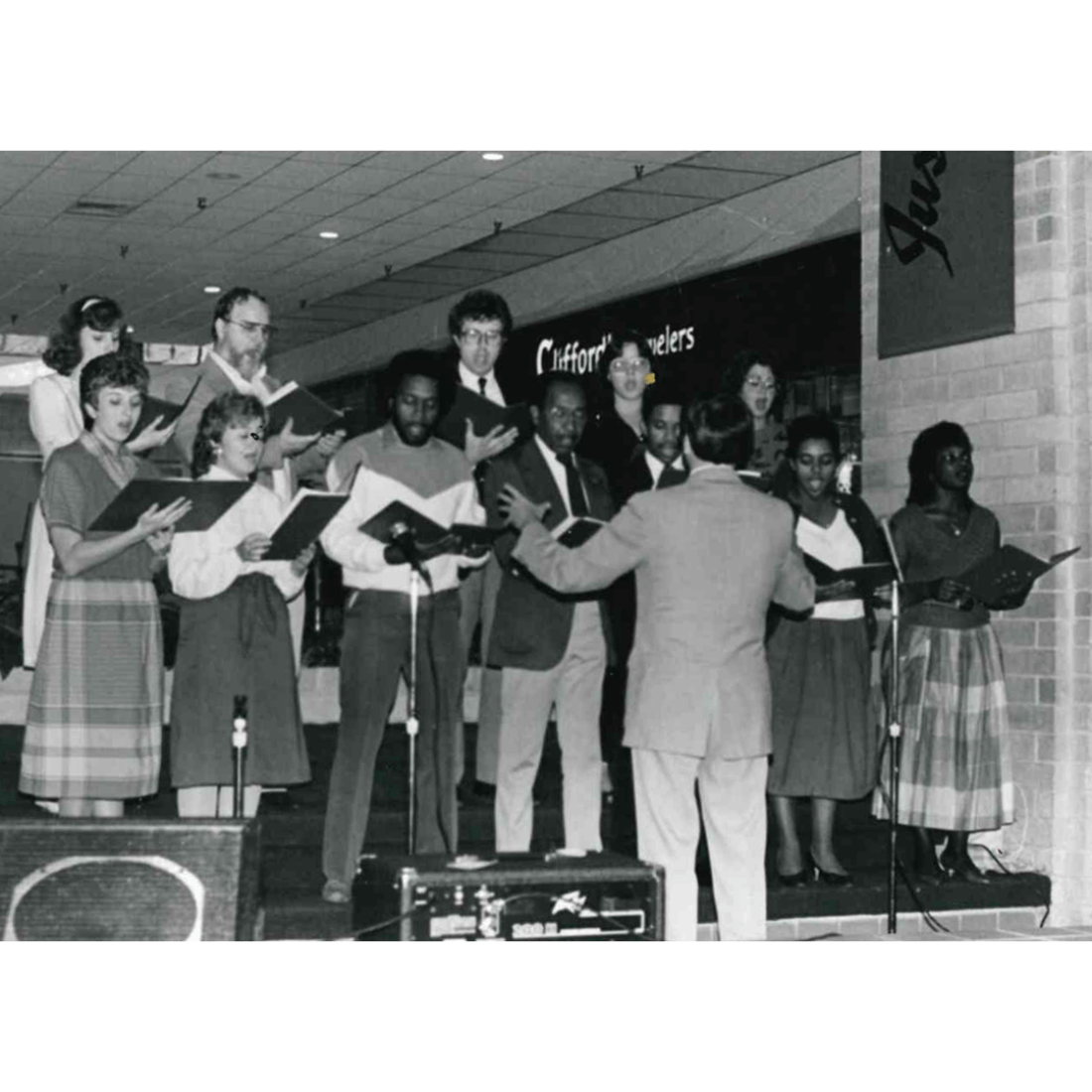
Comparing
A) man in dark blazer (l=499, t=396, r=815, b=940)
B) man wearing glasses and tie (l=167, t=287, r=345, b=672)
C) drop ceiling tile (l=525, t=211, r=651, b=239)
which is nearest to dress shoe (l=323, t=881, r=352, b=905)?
man wearing glasses and tie (l=167, t=287, r=345, b=672)

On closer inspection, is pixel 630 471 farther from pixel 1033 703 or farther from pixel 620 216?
pixel 620 216

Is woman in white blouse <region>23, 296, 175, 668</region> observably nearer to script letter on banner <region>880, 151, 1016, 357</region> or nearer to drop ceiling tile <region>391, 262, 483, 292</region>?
script letter on banner <region>880, 151, 1016, 357</region>

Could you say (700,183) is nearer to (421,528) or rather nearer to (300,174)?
(300,174)

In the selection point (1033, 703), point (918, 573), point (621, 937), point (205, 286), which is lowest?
point (621, 937)

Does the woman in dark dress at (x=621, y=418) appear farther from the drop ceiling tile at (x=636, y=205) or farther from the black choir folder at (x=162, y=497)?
the drop ceiling tile at (x=636, y=205)

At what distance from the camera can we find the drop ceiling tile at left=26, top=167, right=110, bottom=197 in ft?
30.5

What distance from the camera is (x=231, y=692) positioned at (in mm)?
5094

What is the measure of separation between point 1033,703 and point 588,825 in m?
2.03

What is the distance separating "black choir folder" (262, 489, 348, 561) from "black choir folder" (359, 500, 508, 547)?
0.12m

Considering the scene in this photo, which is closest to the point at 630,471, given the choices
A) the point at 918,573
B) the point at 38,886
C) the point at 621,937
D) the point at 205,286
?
the point at 918,573

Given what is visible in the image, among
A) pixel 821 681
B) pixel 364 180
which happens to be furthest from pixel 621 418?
pixel 364 180

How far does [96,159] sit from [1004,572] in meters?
5.06

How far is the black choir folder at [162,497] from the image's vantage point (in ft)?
15.6

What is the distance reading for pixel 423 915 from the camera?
176 inches
